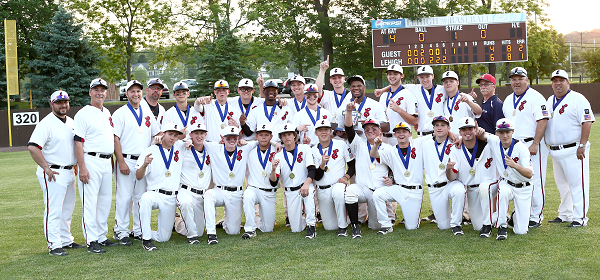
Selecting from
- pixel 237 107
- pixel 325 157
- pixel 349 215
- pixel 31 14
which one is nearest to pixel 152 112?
pixel 237 107

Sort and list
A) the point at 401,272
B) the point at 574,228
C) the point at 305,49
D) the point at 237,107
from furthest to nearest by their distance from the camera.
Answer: the point at 305,49, the point at 237,107, the point at 574,228, the point at 401,272

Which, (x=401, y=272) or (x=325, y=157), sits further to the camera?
(x=325, y=157)

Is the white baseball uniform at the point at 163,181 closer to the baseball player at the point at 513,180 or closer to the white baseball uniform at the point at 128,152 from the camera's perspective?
the white baseball uniform at the point at 128,152

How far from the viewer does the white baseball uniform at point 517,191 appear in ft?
23.0

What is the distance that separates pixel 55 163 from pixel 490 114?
258 inches

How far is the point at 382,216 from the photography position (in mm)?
7602

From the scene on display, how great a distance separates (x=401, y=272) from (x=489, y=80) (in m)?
3.81

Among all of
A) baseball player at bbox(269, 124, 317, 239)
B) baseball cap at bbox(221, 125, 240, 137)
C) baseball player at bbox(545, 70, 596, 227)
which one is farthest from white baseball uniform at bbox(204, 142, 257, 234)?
baseball player at bbox(545, 70, 596, 227)

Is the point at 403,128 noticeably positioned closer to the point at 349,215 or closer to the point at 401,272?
the point at 349,215

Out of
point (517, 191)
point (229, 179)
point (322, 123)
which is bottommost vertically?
point (517, 191)

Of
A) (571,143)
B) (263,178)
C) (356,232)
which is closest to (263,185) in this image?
(263,178)

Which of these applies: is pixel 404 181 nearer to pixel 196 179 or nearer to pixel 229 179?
pixel 229 179

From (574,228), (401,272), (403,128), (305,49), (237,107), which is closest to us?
(401,272)

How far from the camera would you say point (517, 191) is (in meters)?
7.11
